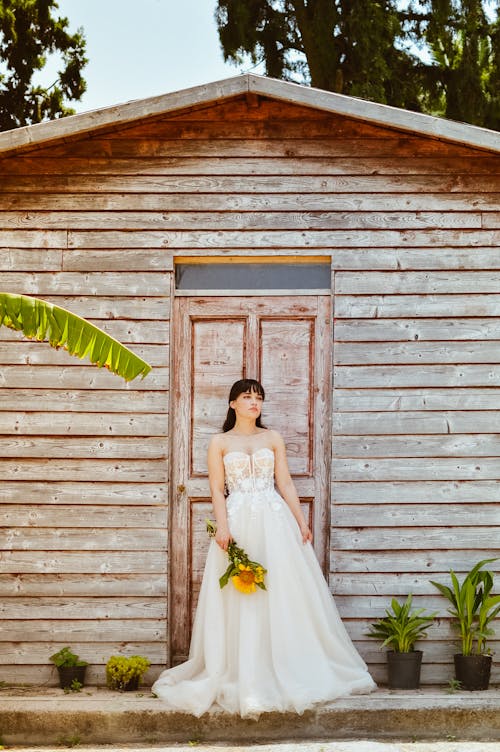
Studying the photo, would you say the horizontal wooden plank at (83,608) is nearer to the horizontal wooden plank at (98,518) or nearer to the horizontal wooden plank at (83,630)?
the horizontal wooden plank at (83,630)

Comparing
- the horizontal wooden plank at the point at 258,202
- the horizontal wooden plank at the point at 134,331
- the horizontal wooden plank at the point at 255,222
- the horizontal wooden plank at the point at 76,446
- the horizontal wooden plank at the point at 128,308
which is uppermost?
the horizontal wooden plank at the point at 258,202

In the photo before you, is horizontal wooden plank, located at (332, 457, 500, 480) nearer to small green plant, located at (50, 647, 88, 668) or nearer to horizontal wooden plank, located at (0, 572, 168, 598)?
horizontal wooden plank, located at (0, 572, 168, 598)

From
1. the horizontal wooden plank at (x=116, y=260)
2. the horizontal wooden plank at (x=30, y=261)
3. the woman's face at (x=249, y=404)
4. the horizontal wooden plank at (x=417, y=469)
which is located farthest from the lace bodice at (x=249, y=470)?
the horizontal wooden plank at (x=30, y=261)

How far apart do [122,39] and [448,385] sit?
28.2 feet

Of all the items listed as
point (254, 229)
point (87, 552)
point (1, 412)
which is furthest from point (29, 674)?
point (254, 229)

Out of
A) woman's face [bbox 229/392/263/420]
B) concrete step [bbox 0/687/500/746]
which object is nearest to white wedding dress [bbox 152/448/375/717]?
concrete step [bbox 0/687/500/746]

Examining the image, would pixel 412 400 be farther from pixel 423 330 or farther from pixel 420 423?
pixel 423 330

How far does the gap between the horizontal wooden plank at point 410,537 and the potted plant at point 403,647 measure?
39cm

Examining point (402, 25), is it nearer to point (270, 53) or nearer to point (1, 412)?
point (270, 53)

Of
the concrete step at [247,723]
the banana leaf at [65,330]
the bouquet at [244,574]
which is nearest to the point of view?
the banana leaf at [65,330]

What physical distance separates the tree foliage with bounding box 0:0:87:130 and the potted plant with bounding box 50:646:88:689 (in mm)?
9371

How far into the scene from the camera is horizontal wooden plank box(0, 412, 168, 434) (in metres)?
6.75

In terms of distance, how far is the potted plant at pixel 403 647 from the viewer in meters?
6.41

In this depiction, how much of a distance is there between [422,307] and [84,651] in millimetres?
3350
